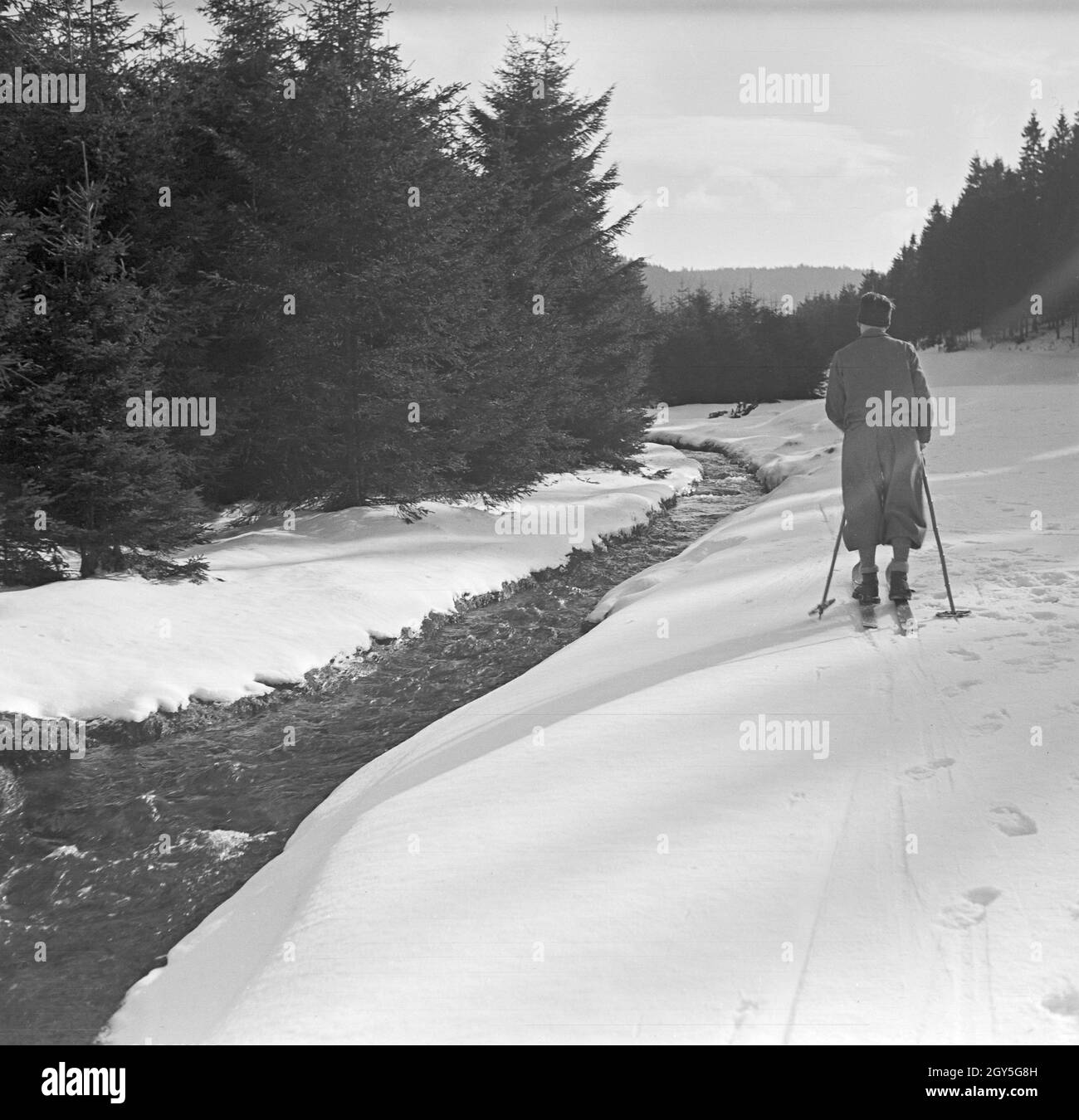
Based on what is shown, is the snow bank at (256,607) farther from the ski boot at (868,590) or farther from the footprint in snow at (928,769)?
the footprint in snow at (928,769)

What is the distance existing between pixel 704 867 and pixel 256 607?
775cm

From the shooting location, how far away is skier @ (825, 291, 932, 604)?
764 cm

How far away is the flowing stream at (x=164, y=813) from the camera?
4676 mm

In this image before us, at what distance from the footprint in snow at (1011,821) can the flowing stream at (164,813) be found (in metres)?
3.98

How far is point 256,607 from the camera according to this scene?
1073 centimetres

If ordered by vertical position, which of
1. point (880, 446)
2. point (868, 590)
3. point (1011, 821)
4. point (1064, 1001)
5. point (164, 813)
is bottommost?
point (164, 813)

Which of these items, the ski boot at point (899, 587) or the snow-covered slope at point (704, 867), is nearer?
the snow-covered slope at point (704, 867)

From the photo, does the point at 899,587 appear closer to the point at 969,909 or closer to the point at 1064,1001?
the point at 969,909

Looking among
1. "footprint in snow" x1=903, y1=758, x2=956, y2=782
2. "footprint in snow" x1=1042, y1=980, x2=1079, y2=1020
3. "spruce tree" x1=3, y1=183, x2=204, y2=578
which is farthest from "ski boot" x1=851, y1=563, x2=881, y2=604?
"spruce tree" x1=3, y1=183, x2=204, y2=578

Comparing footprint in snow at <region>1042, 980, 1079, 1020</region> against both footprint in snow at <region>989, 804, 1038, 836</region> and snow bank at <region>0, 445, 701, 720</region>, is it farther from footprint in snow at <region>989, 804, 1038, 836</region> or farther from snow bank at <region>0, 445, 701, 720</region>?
snow bank at <region>0, 445, 701, 720</region>

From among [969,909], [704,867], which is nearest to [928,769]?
[969,909]

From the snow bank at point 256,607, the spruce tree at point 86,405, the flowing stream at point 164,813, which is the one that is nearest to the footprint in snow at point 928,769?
the flowing stream at point 164,813
